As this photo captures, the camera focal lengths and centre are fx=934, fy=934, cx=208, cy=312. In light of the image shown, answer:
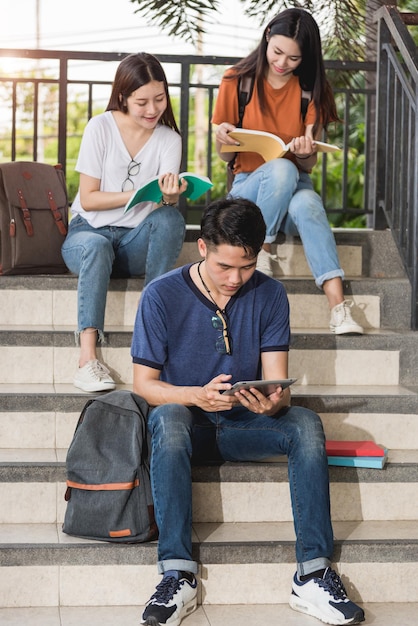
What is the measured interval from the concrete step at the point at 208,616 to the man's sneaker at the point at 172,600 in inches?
2.0

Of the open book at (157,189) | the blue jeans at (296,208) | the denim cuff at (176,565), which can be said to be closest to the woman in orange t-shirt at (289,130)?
the blue jeans at (296,208)

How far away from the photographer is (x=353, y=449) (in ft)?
10.3

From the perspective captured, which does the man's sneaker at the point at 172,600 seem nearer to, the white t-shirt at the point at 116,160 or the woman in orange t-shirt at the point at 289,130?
the woman in orange t-shirt at the point at 289,130

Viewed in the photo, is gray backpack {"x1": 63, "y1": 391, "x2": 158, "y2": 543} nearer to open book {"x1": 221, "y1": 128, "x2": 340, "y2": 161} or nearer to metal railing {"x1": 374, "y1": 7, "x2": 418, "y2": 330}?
open book {"x1": 221, "y1": 128, "x2": 340, "y2": 161}

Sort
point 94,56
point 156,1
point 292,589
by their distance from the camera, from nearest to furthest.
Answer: point 292,589 → point 94,56 → point 156,1

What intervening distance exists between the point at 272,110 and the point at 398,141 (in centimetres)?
65

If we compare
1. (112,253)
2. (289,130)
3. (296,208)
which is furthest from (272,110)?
(112,253)

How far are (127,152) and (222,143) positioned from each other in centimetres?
42

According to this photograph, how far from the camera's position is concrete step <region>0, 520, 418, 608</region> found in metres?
2.77

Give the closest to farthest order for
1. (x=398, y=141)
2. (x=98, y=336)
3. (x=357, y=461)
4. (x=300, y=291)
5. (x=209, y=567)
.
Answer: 1. (x=209, y=567)
2. (x=357, y=461)
3. (x=98, y=336)
4. (x=300, y=291)
5. (x=398, y=141)

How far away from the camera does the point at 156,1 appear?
5.41 metres

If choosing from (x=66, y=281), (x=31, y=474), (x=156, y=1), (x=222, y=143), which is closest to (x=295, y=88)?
(x=222, y=143)

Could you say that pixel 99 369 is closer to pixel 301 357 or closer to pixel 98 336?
pixel 98 336

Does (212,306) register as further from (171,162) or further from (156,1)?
(156,1)
